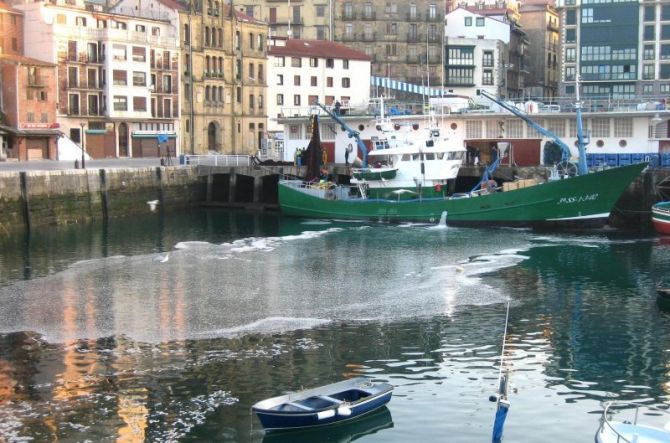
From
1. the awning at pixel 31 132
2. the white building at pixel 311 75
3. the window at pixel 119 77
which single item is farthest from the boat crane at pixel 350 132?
the white building at pixel 311 75

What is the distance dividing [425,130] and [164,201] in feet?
61.4

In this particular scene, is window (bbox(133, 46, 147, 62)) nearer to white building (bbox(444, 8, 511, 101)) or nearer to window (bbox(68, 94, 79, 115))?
window (bbox(68, 94, 79, 115))

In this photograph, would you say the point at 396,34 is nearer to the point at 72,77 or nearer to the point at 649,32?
the point at 649,32

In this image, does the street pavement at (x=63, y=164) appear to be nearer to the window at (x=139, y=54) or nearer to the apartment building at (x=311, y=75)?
the window at (x=139, y=54)

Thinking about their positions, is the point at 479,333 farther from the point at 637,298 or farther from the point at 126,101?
the point at 126,101

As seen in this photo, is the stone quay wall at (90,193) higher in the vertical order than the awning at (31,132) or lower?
lower

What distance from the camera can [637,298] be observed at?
35094mm

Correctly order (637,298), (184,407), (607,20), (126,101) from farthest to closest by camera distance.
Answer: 1. (607,20)
2. (126,101)
3. (637,298)
4. (184,407)

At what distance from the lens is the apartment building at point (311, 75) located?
98125mm

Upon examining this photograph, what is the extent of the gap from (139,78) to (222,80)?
9.15 m

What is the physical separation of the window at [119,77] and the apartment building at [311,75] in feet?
57.5

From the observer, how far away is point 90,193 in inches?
2431

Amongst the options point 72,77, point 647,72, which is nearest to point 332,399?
point 72,77

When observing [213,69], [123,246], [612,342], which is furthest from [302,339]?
[213,69]
